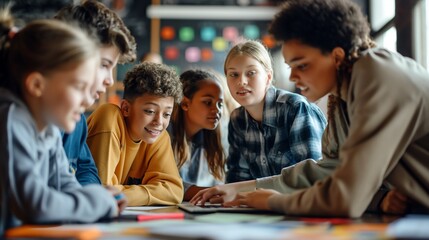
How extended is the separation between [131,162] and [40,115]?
0.86 meters

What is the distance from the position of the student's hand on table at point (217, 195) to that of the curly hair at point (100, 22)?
507mm

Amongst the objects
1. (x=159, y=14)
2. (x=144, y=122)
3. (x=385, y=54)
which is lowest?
(x=144, y=122)

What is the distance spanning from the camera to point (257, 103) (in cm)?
224

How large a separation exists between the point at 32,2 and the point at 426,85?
397cm

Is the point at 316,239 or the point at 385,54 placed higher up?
the point at 385,54

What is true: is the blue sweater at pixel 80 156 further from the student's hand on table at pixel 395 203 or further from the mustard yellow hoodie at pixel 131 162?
the student's hand on table at pixel 395 203

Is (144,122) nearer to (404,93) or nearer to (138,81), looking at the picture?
(138,81)

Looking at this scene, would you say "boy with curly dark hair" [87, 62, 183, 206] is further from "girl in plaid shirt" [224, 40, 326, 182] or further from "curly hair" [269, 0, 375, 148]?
"curly hair" [269, 0, 375, 148]

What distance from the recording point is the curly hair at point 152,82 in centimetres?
200

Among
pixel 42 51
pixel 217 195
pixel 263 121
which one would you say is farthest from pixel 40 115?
pixel 263 121

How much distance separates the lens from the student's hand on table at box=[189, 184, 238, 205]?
1607mm

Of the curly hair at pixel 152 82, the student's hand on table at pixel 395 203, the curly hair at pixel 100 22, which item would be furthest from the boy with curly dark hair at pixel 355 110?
the curly hair at pixel 152 82

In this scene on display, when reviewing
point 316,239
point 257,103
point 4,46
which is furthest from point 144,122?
point 316,239

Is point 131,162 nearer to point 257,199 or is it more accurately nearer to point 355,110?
point 257,199
